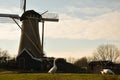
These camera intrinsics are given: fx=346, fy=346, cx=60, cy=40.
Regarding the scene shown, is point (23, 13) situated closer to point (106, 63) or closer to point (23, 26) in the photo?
point (23, 26)

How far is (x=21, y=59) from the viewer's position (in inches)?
2245

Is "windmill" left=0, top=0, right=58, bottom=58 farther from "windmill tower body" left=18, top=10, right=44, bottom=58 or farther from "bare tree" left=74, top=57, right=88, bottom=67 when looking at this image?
"bare tree" left=74, top=57, right=88, bottom=67

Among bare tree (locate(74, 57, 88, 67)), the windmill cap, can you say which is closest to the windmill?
the windmill cap

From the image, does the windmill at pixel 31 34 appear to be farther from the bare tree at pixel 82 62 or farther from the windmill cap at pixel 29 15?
the bare tree at pixel 82 62

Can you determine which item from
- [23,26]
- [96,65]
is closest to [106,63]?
[96,65]

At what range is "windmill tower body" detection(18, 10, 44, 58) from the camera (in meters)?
56.1

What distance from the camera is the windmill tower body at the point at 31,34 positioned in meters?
56.1

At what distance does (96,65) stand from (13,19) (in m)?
20.7

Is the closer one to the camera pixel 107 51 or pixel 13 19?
pixel 13 19

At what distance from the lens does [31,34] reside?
56188mm

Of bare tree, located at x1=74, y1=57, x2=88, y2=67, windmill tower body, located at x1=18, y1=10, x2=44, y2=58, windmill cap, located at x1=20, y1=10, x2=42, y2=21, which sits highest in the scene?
windmill cap, located at x1=20, y1=10, x2=42, y2=21

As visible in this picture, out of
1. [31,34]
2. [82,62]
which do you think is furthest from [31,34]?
[82,62]

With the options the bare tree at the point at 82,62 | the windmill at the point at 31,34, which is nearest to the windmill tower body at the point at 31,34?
the windmill at the point at 31,34

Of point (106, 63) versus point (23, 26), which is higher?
point (23, 26)
